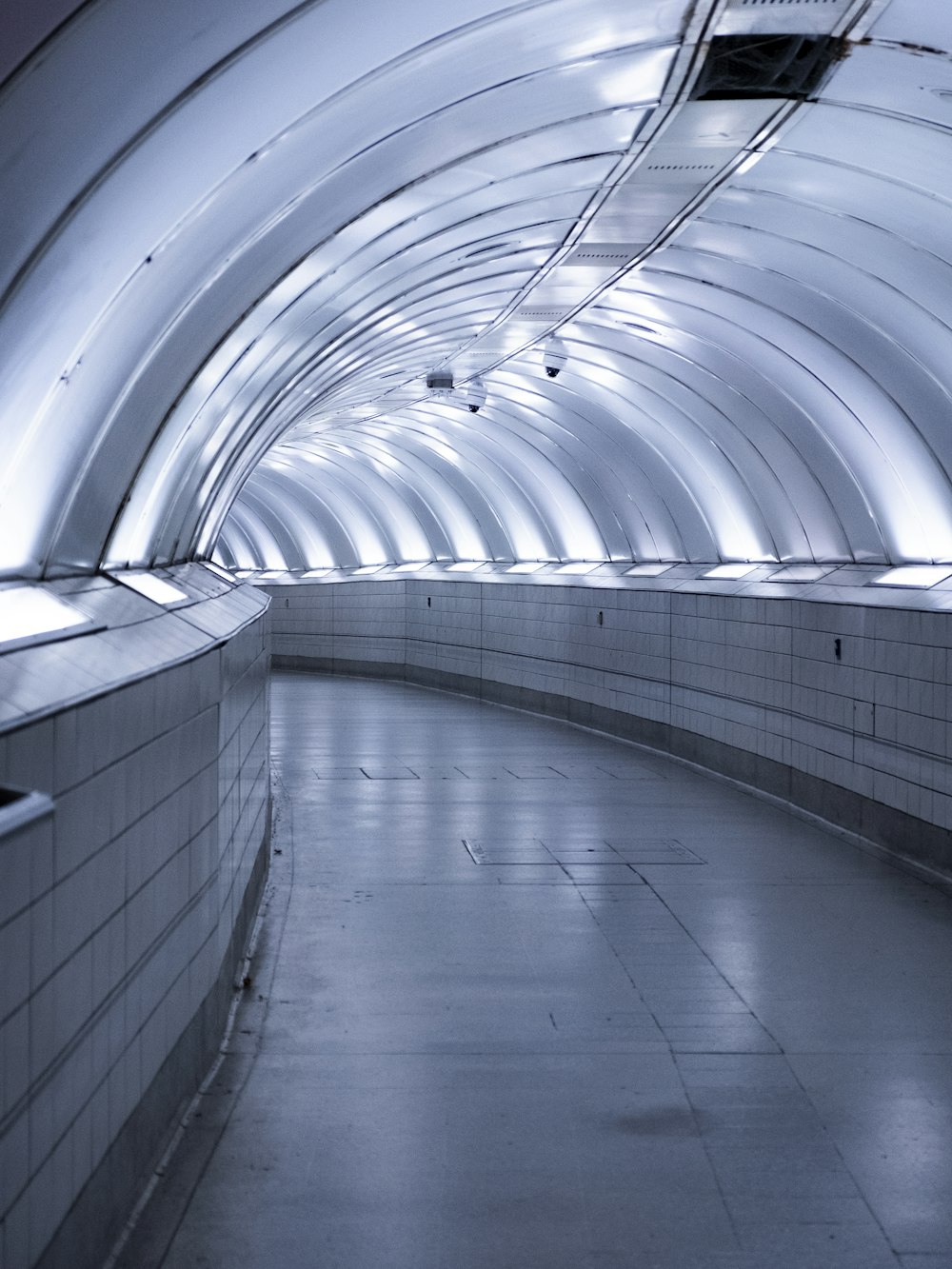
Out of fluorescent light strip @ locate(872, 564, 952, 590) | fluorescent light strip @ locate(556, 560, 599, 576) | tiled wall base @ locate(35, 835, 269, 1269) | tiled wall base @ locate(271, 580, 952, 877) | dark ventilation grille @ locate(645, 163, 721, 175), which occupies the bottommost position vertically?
tiled wall base @ locate(35, 835, 269, 1269)

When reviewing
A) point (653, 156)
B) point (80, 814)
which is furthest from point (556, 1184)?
point (653, 156)

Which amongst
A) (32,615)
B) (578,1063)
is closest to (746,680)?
(578,1063)

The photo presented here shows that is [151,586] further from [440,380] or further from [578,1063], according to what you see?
[440,380]

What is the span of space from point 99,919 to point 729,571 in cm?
1318

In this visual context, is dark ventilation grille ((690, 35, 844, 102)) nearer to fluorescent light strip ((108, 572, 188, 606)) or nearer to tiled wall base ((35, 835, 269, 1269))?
fluorescent light strip ((108, 572, 188, 606))

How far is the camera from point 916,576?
12.2 m

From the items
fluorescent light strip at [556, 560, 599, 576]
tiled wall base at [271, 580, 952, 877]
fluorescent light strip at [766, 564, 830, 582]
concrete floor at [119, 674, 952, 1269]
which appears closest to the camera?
concrete floor at [119, 674, 952, 1269]

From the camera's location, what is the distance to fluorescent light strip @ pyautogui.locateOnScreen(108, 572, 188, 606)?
26.0 feet

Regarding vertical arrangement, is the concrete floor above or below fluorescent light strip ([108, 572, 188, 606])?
below

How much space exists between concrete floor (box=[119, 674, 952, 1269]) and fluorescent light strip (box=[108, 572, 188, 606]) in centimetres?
196

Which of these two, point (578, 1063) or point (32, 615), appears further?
point (578, 1063)

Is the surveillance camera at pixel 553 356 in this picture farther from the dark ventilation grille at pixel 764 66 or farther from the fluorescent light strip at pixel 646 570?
the dark ventilation grille at pixel 764 66

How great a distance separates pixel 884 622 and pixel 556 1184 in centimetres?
702

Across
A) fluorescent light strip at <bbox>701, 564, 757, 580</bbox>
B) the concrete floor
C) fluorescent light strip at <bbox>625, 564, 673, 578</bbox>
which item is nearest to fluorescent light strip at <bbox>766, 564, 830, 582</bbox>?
fluorescent light strip at <bbox>701, 564, 757, 580</bbox>
